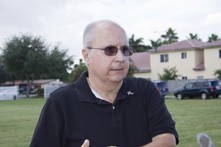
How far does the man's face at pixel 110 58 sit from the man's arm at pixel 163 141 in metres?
0.49

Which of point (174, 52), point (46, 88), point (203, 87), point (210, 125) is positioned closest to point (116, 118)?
point (210, 125)

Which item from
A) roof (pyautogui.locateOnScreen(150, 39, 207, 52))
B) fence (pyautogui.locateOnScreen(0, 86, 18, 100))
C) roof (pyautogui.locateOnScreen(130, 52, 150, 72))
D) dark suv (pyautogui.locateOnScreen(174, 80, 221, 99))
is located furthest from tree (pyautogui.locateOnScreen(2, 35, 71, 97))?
dark suv (pyautogui.locateOnScreen(174, 80, 221, 99))

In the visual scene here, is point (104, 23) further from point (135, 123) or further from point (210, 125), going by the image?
point (210, 125)

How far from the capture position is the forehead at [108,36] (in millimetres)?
3055

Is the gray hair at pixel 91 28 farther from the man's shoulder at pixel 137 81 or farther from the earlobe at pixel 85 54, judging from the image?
the man's shoulder at pixel 137 81

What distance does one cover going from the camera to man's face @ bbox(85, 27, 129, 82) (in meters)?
3.06

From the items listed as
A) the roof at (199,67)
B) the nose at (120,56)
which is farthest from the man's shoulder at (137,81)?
the roof at (199,67)

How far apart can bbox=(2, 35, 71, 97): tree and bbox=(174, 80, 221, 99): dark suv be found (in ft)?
96.1

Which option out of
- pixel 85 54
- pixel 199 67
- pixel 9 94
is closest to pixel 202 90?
pixel 199 67

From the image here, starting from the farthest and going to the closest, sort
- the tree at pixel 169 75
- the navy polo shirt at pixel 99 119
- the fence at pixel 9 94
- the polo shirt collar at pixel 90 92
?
1. the tree at pixel 169 75
2. the fence at pixel 9 94
3. the polo shirt collar at pixel 90 92
4. the navy polo shirt at pixel 99 119

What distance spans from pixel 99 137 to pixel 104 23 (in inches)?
31.7

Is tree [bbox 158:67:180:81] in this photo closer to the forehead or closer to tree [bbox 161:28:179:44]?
tree [bbox 161:28:179:44]

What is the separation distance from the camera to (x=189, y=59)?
57.5 m

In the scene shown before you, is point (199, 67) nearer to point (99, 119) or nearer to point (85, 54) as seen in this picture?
point (85, 54)
